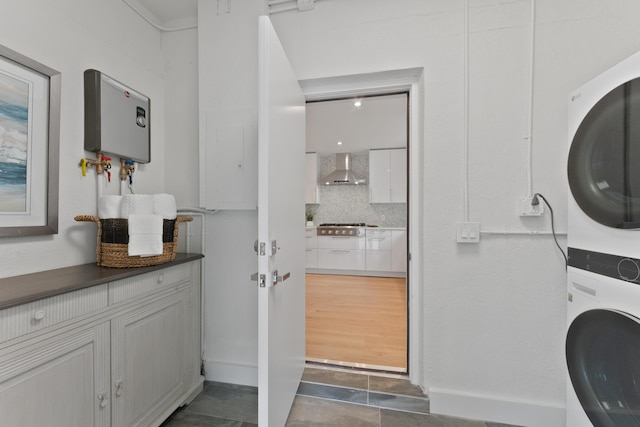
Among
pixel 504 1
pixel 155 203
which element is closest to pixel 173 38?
pixel 155 203

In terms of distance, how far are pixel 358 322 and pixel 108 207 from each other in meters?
2.38

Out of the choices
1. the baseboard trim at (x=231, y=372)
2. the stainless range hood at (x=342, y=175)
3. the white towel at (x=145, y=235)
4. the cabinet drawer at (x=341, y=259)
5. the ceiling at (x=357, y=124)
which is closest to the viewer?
the white towel at (x=145, y=235)

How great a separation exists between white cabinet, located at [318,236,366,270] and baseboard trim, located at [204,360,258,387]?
10.6ft

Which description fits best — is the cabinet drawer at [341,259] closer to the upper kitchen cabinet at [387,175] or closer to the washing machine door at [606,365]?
the upper kitchen cabinet at [387,175]

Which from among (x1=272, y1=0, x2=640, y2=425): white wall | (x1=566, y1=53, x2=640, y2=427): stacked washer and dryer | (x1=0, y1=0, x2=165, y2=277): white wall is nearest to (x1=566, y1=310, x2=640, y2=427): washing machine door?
(x1=566, y1=53, x2=640, y2=427): stacked washer and dryer

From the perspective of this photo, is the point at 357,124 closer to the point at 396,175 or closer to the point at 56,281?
the point at 396,175

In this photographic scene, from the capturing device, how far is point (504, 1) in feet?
4.66

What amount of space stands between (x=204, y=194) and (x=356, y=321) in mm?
2014

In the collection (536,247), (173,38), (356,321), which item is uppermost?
(173,38)

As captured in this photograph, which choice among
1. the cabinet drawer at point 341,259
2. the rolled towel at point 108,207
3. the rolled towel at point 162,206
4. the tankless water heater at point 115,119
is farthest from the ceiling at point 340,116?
the cabinet drawer at point 341,259

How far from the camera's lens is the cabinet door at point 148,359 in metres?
1.17

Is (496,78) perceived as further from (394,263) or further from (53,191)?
(394,263)

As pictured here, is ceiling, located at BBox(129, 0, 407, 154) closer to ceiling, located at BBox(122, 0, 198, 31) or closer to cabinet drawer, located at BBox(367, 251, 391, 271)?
ceiling, located at BBox(122, 0, 198, 31)

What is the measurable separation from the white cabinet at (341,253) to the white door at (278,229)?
327cm
